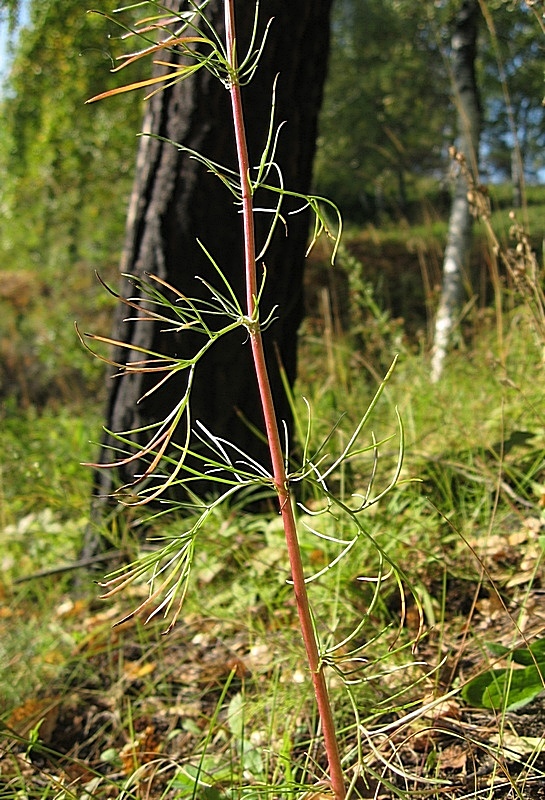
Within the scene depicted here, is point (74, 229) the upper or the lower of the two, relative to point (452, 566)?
upper

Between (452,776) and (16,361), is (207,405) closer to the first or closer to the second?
(452,776)

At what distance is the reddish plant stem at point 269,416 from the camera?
662 millimetres

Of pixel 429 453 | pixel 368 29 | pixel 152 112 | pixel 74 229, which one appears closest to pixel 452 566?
pixel 429 453

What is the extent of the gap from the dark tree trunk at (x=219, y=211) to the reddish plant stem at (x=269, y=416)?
1101 mm

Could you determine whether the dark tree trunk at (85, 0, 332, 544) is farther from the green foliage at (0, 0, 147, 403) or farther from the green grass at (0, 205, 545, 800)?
the green foliage at (0, 0, 147, 403)

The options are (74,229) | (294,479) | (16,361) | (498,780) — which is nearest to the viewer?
(294,479)

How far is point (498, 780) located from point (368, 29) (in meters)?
16.9

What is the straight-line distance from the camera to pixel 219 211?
75.0 inches

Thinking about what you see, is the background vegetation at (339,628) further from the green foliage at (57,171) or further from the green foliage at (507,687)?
the green foliage at (57,171)

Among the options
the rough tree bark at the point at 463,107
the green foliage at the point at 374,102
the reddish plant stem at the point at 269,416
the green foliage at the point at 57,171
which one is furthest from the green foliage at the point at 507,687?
the green foliage at the point at 374,102

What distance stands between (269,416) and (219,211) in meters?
1.34

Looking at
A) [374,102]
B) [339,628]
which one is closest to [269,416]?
[339,628]

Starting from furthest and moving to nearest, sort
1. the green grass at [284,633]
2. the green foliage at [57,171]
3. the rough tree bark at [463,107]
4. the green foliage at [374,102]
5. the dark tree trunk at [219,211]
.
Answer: the green foliage at [374,102], the green foliage at [57,171], the rough tree bark at [463,107], the dark tree trunk at [219,211], the green grass at [284,633]

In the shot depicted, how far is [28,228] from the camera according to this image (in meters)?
7.60
